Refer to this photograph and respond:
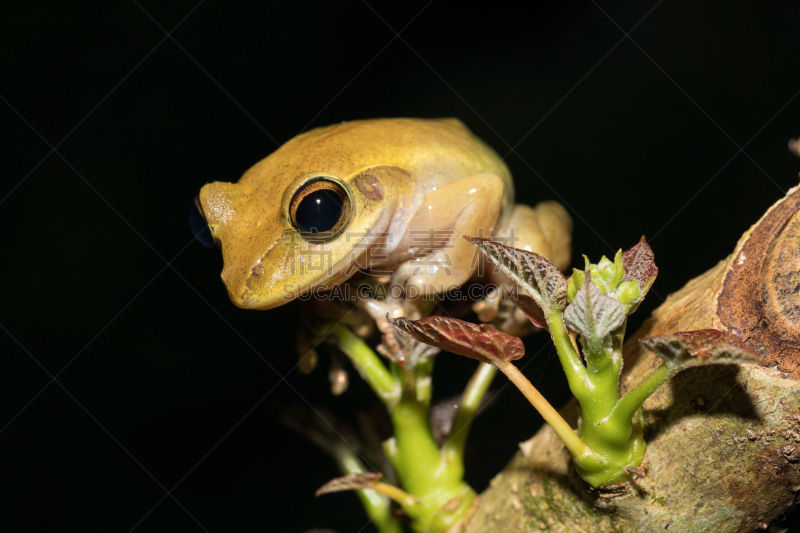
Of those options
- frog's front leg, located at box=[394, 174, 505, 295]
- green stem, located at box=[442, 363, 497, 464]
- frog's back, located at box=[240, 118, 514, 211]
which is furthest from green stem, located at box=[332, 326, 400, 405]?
frog's back, located at box=[240, 118, 514, 211]

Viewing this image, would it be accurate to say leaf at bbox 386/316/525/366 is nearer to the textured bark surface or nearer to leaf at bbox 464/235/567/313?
leaf at bbox 464/235/567/313

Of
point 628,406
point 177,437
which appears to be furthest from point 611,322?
point 177,437

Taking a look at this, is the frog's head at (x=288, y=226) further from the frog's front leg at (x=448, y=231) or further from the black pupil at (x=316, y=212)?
the frog's front leg at (x=448, y=231)

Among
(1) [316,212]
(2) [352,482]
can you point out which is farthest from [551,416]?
(1) [316,212]

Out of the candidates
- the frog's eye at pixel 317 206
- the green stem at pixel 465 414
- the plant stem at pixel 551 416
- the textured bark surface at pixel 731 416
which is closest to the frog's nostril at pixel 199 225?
the frog's eye at pixel 317 206

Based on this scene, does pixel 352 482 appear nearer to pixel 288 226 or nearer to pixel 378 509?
pixel 378 509

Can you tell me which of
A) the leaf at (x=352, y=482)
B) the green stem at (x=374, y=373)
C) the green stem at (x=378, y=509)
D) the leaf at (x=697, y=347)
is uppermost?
the leaf at (x=697, y=347)

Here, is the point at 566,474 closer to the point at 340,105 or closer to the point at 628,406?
the point at 628,406
